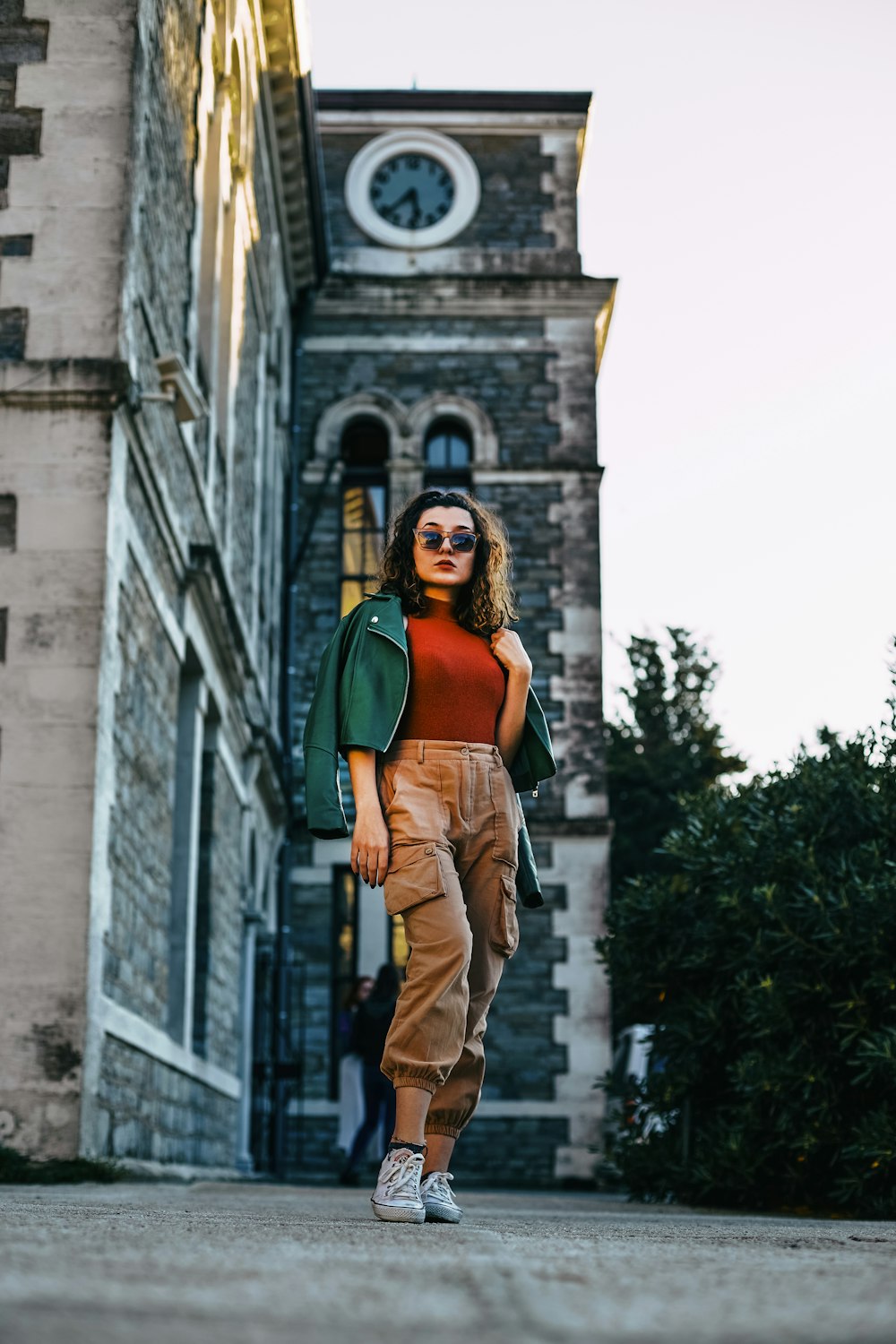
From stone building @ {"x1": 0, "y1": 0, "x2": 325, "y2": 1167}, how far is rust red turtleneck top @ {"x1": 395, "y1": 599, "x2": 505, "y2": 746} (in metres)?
3.43

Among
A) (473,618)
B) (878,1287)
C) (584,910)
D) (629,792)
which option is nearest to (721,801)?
(473,618)

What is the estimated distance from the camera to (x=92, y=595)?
813 centimetres

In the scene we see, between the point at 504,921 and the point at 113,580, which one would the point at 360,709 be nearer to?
the point at 504,921

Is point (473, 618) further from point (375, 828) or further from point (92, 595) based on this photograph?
point (92, 595)

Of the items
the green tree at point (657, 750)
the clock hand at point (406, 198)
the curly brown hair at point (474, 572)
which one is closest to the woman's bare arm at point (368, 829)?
the curly brown hair at point (474, 572)

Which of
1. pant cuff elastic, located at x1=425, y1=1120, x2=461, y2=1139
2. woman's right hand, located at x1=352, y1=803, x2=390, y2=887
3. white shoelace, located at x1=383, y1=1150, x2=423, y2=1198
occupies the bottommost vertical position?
white shoelace, located at x1=383, y1=1150, x2=423, y2=1198

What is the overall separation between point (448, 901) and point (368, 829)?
0.28 m

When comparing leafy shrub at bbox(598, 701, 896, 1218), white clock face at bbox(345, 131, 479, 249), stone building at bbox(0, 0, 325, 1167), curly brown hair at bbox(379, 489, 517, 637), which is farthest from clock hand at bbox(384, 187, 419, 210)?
curly brown hair at bbox(379, 489, 517, 637)

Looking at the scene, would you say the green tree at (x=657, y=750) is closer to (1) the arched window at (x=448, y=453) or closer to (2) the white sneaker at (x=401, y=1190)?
(1) the arched window at (x=448, y=453)

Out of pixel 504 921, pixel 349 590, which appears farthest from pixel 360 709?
pixel 349 590

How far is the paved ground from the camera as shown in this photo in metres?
1.78

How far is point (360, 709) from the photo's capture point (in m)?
4.63

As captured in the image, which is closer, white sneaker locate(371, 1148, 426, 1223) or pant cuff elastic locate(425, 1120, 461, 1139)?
white sneaker locate(371, 1148, 426, 1223)

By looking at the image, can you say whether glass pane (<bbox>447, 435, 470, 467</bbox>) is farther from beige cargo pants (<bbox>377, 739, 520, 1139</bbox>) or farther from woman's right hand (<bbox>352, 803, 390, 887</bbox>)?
woman's right hand (<bbox>352, 803, 390, 887</bbox>)
